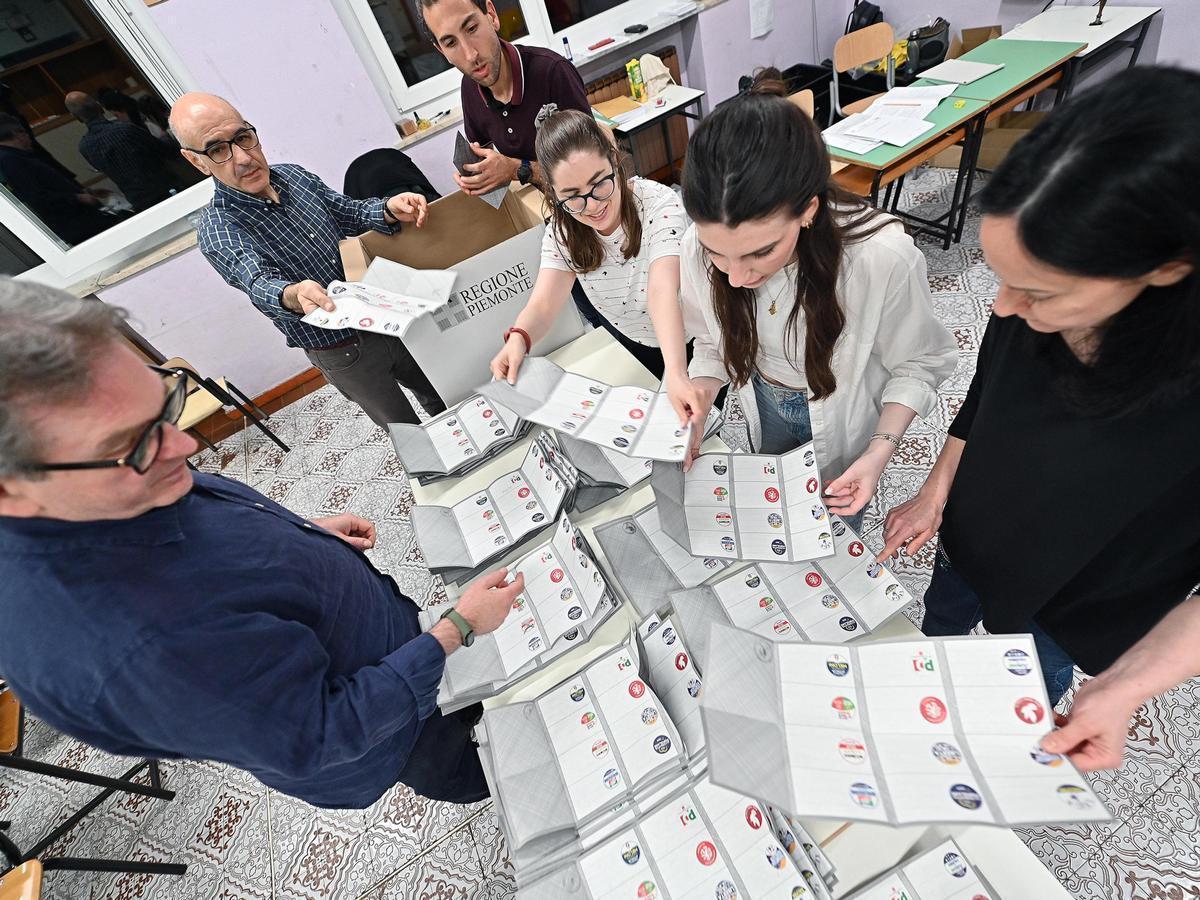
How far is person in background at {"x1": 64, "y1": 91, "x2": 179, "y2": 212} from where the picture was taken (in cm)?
301

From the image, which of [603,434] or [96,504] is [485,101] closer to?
[603,434]

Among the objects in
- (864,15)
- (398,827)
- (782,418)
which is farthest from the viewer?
(864,15)

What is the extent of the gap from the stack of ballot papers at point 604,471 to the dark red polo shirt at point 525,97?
1.23 metres

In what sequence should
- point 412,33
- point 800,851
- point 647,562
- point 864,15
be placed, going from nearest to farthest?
point 800,851 < point 647,562 < point 412,33 < point 864,15

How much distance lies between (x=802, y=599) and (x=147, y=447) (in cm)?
111

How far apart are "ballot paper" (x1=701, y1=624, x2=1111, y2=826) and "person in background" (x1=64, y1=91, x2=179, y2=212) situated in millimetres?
4147

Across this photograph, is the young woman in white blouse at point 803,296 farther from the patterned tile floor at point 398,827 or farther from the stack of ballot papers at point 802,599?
the patterned tile floor at point 398,827

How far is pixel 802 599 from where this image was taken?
3.59ft

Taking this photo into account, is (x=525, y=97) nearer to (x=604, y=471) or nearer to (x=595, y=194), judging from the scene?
(x=595, y=194)

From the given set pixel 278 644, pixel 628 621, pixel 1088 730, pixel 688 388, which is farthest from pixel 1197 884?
pixel 278 644

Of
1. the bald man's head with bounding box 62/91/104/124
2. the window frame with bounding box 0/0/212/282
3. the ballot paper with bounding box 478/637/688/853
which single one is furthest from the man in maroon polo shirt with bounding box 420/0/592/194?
the bald man's head with bounding box 62/91/104/124

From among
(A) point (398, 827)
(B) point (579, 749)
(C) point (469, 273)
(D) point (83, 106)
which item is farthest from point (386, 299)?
(D) point (83, 106)

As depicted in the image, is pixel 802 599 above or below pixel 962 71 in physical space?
above

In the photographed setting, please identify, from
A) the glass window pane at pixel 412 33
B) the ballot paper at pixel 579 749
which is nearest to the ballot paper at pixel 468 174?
the ballot paper at pixel 579 749
